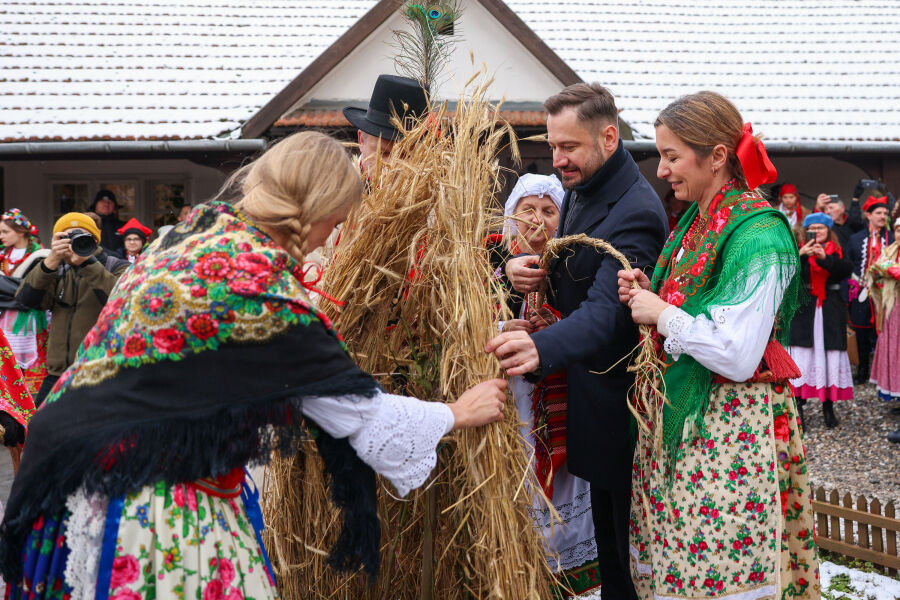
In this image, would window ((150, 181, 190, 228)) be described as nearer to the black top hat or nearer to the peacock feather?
the black top hat

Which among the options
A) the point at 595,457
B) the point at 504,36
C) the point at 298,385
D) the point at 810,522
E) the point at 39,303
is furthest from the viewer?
the point at 504,36

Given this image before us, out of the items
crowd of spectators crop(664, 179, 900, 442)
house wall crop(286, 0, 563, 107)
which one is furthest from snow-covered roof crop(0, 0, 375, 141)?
crowd of spectators crop(664, 179, 900, 442)

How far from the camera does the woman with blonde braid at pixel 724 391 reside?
210 centimetres

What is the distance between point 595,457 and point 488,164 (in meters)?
0.94

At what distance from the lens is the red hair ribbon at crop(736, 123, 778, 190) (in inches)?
85.3

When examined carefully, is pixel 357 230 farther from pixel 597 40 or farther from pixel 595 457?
pixel 597 40

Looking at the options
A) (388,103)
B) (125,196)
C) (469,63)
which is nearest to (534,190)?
(388,103)

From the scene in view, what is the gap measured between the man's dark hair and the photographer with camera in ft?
13.5

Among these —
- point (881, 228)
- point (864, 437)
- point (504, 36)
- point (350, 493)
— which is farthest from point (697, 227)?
point (504, 36)

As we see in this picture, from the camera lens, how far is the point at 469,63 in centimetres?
903

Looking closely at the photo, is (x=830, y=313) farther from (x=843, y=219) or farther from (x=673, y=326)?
(x=673, y=326)

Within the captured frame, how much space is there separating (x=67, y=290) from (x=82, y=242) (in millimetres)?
352

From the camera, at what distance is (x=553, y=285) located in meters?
2.67

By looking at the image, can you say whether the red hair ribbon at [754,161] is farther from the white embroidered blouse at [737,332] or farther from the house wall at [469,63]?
the house wall at [469,63]
